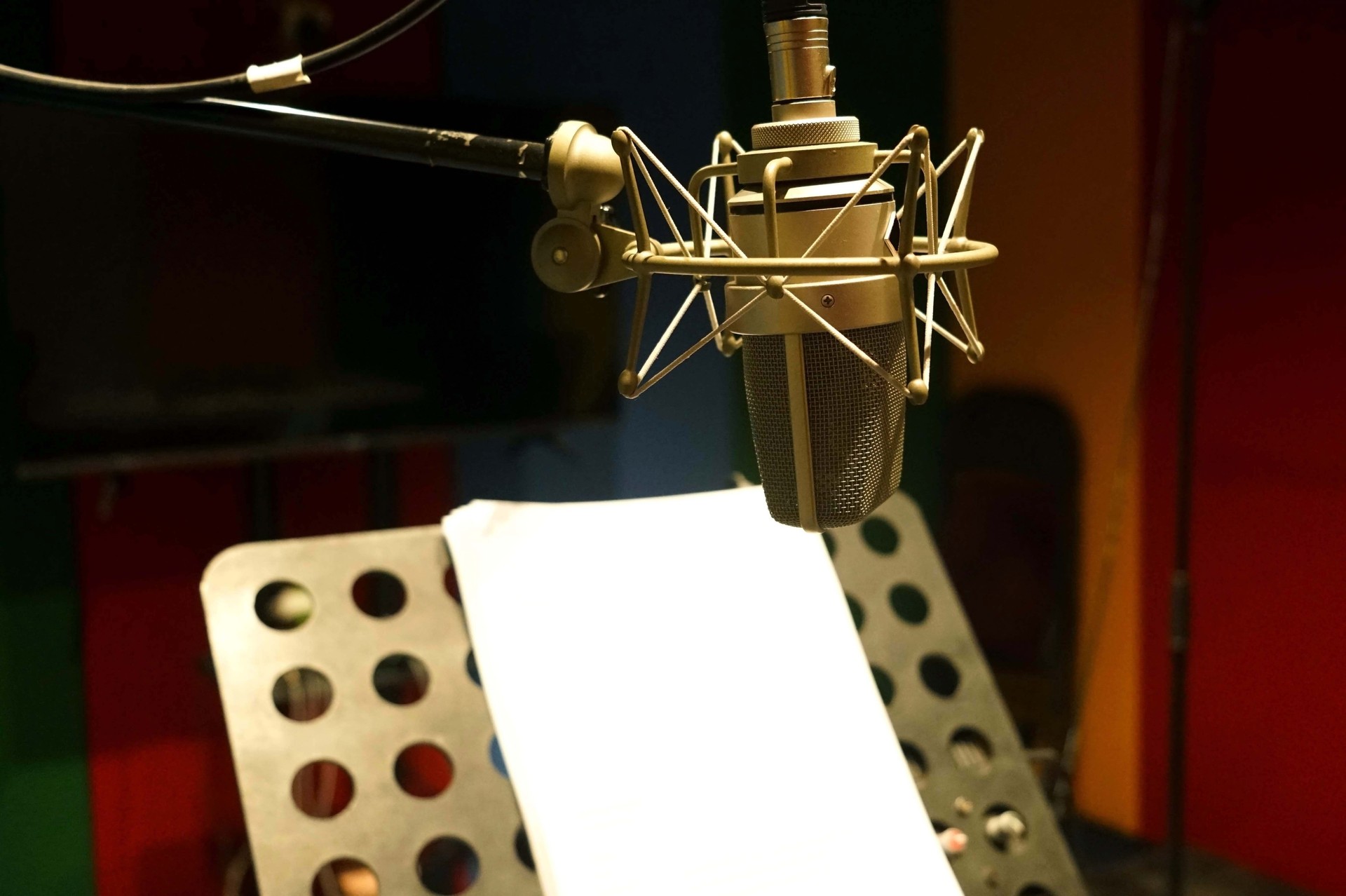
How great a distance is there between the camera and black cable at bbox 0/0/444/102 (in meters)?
0.56

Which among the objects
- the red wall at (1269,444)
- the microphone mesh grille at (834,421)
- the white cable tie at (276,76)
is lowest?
the red wall at (1269,444)

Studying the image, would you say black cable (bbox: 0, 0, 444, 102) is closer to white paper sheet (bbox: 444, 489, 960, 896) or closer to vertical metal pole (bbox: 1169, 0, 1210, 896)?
white paper sheet (bbox: 444, 489, 960, 896)

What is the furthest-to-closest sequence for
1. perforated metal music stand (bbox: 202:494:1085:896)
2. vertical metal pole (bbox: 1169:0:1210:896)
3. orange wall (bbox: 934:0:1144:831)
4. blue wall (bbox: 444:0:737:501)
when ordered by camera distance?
orange wall (bbox: 934:0:1144:831)
blue wall (bbox: 444:0:737:501)
vertical metal pole (bbox: 1169:0:1210:896)
perforated metal music stand (bbox: 202:494:1085:896)

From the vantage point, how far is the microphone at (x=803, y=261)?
54 centimetres

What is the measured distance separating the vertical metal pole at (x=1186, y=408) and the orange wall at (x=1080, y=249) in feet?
2.52

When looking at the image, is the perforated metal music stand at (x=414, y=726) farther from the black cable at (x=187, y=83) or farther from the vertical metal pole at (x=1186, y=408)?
the vertical metal pole at (x=1186, y=408)

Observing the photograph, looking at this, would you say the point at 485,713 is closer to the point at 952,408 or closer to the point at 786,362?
the point at 786,362

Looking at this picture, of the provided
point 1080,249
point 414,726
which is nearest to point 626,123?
point 1080,249

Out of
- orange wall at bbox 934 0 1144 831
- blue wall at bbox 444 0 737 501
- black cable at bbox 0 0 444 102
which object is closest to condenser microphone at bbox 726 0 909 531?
black cable at bbox 0 0 444 102

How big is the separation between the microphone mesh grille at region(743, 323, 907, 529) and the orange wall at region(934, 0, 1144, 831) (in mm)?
1959

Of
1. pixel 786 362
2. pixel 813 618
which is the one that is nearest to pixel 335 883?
pixel 813 618

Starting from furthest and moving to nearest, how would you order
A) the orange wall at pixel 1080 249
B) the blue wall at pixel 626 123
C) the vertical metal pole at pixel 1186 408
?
the orange wall at pixel 1080 249 < the blue wall at pixel 626 123 < the vertical metal pole at pixel 1186 408

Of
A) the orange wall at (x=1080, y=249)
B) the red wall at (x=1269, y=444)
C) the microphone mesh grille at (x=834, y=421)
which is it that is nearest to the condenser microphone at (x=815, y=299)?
the microphone mesh grille at (x=834, y=421)

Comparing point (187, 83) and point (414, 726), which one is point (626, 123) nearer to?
point (414, 726)
